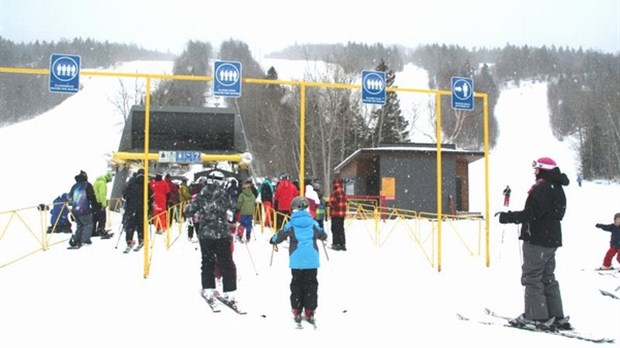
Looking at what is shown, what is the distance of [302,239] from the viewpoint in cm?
613

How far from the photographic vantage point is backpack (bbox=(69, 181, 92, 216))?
11000 millimetres

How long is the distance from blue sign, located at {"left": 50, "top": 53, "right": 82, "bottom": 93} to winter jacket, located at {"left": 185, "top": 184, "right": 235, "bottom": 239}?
3.69 m

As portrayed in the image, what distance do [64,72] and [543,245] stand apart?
7934mm

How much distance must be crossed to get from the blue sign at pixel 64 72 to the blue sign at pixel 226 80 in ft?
7.79

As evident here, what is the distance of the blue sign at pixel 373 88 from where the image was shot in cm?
996

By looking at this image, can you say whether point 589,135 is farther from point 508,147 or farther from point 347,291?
point 347,291

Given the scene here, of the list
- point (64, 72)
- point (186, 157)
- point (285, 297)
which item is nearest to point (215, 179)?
point (285, 297)

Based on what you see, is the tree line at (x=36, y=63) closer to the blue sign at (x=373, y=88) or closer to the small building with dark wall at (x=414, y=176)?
the small building with dark wall at (x=414, y=176)

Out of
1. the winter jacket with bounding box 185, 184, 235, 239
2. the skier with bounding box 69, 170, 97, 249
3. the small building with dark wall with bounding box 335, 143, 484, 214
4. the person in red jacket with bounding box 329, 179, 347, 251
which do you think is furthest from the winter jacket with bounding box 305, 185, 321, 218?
the small building with dark wall with bounding box 335, 143, 484, 214

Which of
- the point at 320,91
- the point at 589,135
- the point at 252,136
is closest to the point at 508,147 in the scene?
the point at 589,135

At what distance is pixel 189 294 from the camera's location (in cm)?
722

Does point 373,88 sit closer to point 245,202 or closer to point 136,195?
point 245,202

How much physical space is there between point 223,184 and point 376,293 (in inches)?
116

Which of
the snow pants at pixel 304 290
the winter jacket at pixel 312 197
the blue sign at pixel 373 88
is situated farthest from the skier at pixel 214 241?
the winter jacket at pixel 312 197
